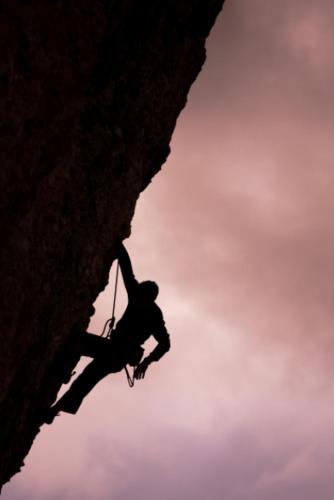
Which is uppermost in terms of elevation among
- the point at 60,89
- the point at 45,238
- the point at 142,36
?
the point at 142,36

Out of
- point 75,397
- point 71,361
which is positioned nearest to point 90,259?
point 71,361

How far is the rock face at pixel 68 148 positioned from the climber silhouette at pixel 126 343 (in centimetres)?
44

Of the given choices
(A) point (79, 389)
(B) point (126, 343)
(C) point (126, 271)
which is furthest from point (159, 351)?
(A) point (79, 389)

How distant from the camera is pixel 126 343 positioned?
1275 centimetres

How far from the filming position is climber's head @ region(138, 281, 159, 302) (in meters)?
12.5

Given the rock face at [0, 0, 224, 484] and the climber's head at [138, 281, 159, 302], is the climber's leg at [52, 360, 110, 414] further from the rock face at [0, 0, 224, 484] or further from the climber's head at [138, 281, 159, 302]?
the climber's head at [138, 281, 159, 302]

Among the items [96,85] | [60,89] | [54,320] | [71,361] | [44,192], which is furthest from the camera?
[71,361]

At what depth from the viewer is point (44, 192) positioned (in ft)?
31.0

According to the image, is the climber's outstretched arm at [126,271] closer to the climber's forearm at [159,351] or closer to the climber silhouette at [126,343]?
the climber silhouette at [126,343]

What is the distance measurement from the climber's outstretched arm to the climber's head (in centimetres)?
21

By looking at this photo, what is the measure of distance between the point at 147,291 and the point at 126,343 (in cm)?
119

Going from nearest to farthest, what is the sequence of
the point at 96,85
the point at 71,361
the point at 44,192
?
1. the point at 44,192
2. the point at 96,85
3. the point at 71,361

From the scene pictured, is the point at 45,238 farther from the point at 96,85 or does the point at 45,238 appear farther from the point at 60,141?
the point at 96,85

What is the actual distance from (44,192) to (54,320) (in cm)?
312
